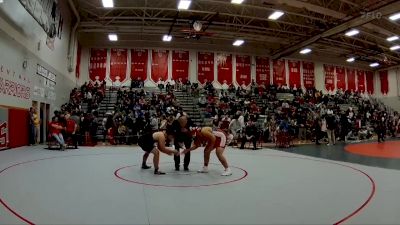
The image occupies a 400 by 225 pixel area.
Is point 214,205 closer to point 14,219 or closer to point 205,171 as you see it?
point 14,219

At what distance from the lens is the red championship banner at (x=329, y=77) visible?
29.7m

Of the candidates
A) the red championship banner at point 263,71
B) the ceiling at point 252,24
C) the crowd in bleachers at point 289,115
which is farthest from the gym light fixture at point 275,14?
A: the red championship banner at point 263,71

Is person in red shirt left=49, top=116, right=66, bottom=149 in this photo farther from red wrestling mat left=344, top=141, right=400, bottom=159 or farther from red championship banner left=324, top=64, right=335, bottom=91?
red championship banner left=324, top=64, right=335, bottom=91

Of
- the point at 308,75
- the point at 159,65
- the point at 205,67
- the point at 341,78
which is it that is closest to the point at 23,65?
the point at 159,65

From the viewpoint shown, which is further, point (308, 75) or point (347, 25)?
point (308, 75)

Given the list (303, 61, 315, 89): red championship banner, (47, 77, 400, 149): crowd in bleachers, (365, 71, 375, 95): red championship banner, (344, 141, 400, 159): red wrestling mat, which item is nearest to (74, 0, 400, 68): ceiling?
(303, 61, 315, 89): red championship banner

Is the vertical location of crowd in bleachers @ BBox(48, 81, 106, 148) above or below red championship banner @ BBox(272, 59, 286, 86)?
below

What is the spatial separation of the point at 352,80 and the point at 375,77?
391 cm

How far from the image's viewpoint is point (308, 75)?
2897cm

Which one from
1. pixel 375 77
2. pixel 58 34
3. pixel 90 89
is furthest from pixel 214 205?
pixel 375 77

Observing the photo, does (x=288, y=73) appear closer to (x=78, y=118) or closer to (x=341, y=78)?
(x=341, y=78)

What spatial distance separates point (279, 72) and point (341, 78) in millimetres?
7767

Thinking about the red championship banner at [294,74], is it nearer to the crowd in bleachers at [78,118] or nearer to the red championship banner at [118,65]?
the red championship banner at [118,65]

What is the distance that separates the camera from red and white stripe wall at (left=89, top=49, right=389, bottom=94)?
23.8m
